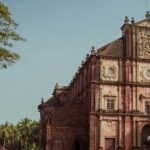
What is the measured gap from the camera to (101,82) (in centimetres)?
4772

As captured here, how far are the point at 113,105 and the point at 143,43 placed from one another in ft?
26.4

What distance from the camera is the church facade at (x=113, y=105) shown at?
46.9m

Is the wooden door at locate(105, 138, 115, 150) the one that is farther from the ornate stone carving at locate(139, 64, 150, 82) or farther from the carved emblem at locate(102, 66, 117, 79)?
the ornate stone carving at locate(139, 64, 150, 82)

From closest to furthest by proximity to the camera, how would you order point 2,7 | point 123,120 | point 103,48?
1. point 2,7
2. point 123,120
3. point 103,48

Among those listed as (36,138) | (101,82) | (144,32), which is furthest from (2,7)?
(36,138)

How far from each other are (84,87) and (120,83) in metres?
5.50

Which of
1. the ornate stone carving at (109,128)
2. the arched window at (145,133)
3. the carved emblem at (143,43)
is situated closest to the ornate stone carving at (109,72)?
the carved emblem at (143,43)

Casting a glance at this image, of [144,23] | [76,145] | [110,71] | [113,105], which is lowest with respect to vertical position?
[76,145]

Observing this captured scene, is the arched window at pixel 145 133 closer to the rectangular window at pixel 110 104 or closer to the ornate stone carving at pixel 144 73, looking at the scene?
the rectangular window at pixel 110 104

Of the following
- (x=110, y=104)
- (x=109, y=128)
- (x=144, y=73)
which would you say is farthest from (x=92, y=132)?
(x=144, y=73)

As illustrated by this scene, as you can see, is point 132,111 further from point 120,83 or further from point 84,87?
point 84,87

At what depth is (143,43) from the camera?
49938mm

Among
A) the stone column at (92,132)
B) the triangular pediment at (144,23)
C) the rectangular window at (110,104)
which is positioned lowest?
the stone column at (92,132)

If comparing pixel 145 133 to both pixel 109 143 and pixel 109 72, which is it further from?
pixel 109 72
